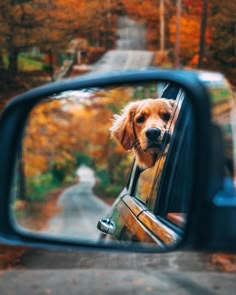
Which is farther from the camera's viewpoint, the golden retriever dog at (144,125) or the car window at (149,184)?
the car window at (149,184)

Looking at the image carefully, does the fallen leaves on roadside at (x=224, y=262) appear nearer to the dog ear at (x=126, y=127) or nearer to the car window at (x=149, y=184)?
the car window at (x=149, y=184)

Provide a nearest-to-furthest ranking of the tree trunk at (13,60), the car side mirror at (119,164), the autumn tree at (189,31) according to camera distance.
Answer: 1. the car side mirror at (119,164)
2. the autumn tree at (189,31)
3. the tree trunk at (13,60)

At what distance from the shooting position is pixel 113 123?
4.42ft

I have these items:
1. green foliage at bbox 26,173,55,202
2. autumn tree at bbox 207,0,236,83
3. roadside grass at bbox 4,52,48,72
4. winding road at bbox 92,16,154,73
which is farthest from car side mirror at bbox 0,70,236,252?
roadside grass at bbox 4,52,48,72

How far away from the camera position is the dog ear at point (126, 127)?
1290 millimetres

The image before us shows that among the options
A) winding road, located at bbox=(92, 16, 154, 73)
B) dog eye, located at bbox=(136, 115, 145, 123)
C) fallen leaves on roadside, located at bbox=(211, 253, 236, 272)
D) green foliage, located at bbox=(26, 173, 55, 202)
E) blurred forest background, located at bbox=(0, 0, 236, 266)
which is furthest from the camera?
winding road, located at bbox=(92, 16, 154, 73)

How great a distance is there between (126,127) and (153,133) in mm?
60

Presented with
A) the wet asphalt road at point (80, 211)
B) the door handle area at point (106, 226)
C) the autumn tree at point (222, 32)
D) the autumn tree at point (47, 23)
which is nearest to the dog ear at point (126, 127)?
the wet asphalt road at point (80, 211)

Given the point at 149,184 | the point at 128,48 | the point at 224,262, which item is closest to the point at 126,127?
the point at 149,184

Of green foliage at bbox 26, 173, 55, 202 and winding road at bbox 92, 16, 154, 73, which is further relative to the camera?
winding road at bbox 92, 16, 154, 73

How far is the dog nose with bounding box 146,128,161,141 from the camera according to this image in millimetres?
1289

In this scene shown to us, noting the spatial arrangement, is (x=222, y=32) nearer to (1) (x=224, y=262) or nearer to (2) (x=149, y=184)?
(1) (x=224, y=262)

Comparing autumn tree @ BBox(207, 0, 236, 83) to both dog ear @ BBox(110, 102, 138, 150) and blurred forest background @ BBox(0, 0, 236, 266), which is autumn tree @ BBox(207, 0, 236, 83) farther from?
dog ear @ BBox(110, 102, 138, 150)

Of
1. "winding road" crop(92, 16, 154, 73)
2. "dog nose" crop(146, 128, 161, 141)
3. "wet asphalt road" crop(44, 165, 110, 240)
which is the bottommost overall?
"winding road" crop(92, 16, 154, 73)
